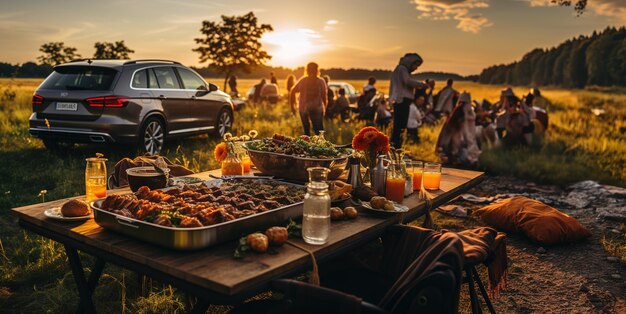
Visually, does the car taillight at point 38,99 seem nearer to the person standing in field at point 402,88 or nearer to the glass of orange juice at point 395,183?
the person standing in field at point 402,88

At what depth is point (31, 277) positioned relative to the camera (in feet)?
13.0

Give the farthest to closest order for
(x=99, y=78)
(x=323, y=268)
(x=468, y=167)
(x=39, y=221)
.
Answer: (x=468, y=167)
(x=99, y=78)
(x=323, y=268)
(x=39, y=221)

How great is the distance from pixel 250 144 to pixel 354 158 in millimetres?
826

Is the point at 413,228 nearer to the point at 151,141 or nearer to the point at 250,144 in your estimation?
the point at 250,144

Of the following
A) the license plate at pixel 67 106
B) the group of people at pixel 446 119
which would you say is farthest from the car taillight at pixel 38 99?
the group of people at pixel 446 119

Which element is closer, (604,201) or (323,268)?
(323,268)

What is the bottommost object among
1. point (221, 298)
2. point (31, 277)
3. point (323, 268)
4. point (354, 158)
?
point (31, 277)

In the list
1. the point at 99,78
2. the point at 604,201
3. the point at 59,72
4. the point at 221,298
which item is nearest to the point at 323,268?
the point at 221,298

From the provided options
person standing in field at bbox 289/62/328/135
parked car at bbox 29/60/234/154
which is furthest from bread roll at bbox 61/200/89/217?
person standing in field at bbox 289/62/328/135

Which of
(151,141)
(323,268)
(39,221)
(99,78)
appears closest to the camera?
(39,221)

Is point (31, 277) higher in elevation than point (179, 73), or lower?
lower

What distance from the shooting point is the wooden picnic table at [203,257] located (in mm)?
1772

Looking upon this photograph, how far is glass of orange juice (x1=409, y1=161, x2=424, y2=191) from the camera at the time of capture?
355 centimetres

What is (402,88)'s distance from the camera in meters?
9.34
